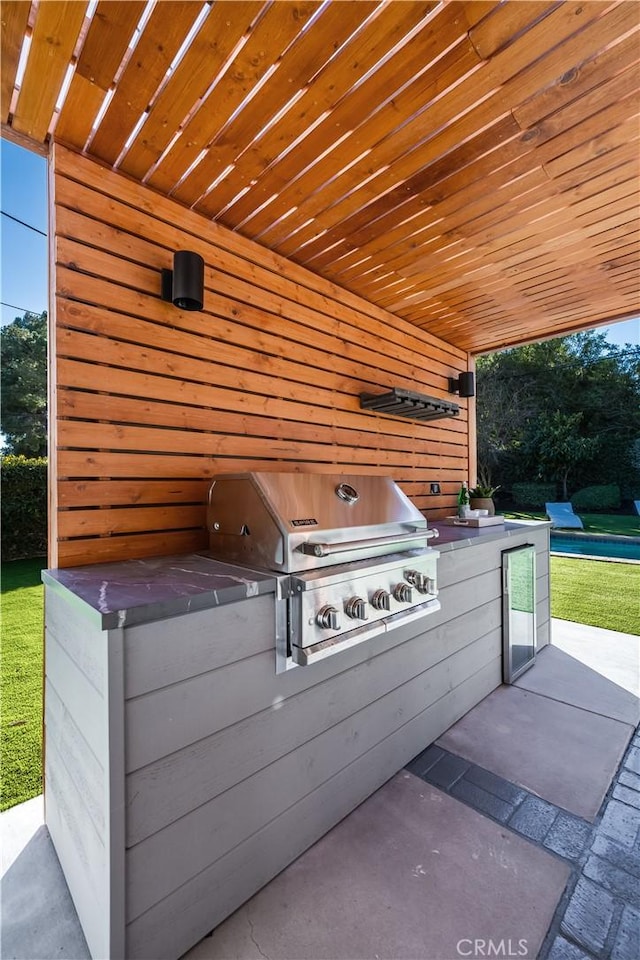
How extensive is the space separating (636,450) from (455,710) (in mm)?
16297

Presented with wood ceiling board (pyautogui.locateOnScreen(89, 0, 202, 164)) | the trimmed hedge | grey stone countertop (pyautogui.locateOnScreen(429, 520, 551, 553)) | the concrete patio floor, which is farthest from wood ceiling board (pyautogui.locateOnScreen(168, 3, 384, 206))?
the trimmed hedge

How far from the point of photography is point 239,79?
141 cm

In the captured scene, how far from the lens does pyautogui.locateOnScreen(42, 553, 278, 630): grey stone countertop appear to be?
3.49 feet

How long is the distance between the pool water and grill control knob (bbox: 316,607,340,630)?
9.04m

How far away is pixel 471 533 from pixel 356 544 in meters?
1.45

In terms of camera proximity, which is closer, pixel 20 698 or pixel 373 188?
pixel 373 188

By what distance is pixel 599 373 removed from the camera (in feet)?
51.6

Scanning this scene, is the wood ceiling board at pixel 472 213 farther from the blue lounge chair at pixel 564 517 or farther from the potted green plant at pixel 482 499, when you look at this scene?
the blue lounge chair at pixel 564 517

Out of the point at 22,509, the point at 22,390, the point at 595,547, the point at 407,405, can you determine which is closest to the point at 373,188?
the point at 407,405

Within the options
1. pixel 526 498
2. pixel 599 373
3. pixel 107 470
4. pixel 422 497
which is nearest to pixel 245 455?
pixel 107 470

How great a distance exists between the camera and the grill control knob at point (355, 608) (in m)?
1.54

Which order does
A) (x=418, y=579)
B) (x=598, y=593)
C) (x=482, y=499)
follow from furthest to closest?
(x=598, y=593) < (x=482, y=499) < (x=418, y=579)

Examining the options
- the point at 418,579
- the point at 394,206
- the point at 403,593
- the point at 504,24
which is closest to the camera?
the point at 504,24

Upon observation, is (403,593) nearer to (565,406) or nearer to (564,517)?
(564,517)
